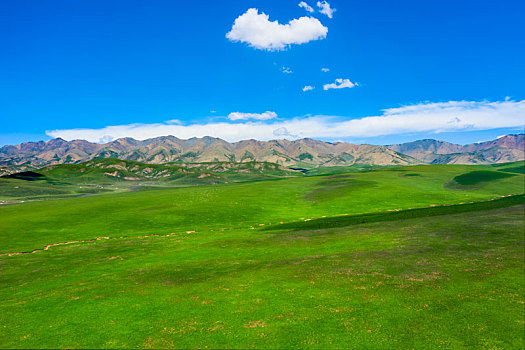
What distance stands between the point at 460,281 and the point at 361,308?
43.5ft

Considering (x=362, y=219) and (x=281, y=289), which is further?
(x=362, y=219)

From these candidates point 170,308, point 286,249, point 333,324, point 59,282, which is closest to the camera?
point 333,324

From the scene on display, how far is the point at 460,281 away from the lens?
29.2 metres

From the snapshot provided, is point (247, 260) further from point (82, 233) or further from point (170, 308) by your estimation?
point (82, 233)

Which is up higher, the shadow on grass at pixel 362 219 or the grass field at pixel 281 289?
the grass field at pixel 281 289

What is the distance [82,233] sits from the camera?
76500mm

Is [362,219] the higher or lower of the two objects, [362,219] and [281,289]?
the lower

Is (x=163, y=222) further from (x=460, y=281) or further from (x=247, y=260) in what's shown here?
(x=460, y=281)

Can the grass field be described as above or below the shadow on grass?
above

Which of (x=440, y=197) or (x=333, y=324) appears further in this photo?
(x=440, y=197)

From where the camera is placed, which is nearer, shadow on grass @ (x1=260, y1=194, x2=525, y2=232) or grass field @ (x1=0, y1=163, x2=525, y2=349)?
grass field @ (x1=0, y1=163, x2=525, y2=349)

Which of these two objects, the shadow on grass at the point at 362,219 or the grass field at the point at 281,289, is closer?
the grass field at the point at 281,289

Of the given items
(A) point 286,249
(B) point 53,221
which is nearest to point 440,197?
(A) point 286,249

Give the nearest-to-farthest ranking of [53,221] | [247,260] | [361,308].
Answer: [361,308] < [247,260] < [53,221]
